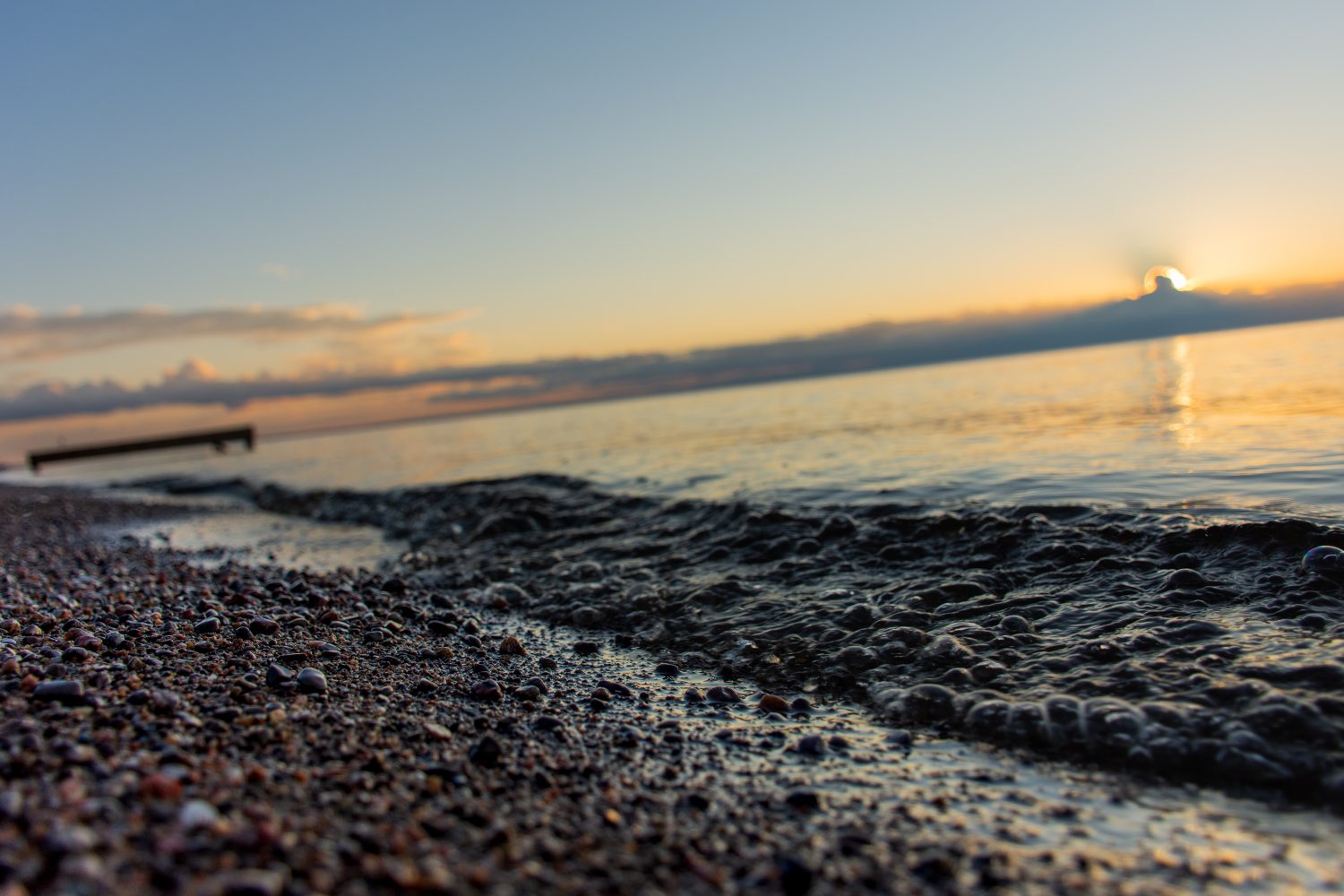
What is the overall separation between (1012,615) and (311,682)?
607 centimetres

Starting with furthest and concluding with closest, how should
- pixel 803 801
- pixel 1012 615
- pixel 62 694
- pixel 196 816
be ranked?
pixel 1012 615 < pixel 62 694 < pixel 803 801 < pixel 196 816

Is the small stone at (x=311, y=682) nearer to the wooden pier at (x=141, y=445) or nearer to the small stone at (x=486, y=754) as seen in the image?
the small stone at (x=486, y=754)

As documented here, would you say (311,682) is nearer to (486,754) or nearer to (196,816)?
(486,754)

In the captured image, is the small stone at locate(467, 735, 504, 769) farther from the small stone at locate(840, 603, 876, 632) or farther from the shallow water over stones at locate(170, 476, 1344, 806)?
the small stone at locate(840, 603, 876, 632)

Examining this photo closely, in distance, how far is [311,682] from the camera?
5.34 meters

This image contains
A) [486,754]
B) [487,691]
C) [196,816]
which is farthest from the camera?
[487,691]

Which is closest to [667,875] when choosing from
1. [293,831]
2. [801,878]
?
[801,878]

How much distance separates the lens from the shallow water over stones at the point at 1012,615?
14.5ft

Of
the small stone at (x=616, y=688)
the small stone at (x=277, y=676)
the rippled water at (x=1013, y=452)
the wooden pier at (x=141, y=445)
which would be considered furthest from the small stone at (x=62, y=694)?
the wooden pier at (x=141, y=445)

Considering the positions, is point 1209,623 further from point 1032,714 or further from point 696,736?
point 696,736

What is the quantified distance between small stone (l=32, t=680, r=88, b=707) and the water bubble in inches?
397

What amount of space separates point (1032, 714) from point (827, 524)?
622 centimetres

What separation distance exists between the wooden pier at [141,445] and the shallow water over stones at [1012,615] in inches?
2744

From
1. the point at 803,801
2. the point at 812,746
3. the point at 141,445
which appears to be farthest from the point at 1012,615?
the point at 141,445
